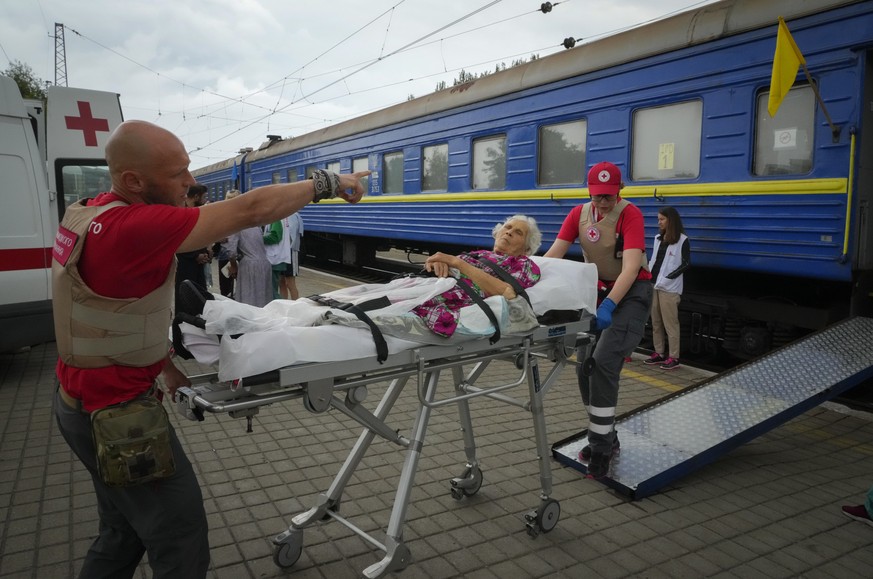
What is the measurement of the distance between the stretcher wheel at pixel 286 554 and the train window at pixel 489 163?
6.74 metres

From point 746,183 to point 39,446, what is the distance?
6231 millimetres

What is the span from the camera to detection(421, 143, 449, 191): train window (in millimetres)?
10273

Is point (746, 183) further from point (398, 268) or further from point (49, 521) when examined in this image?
point (398, 268)

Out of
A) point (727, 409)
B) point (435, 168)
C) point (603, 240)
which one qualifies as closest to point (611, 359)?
point (603, 240)

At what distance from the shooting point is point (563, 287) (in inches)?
131

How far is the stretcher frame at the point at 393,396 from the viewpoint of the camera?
87.4 inches

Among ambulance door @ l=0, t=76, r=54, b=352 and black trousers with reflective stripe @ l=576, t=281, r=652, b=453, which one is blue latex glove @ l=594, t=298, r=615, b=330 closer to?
black trousers with reflective stripe @ l=576, t=281, r=652, b=453

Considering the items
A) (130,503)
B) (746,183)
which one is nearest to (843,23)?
(746,183)

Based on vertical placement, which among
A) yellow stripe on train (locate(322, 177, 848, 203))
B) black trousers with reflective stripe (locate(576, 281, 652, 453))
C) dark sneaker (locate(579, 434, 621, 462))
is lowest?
dark sneaker (locate(579, 434, 621, 462))

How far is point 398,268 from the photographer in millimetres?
16484

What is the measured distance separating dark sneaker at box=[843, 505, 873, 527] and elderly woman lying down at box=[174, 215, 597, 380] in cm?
186

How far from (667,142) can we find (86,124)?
662 centimetres

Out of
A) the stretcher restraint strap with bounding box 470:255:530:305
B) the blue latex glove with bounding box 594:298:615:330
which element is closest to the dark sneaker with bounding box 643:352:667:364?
the blue latex glove with bounding box 594:298:615:330

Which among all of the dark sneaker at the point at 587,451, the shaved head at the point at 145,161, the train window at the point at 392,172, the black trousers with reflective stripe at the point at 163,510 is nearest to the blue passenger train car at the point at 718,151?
the train window at the point at 392,172
